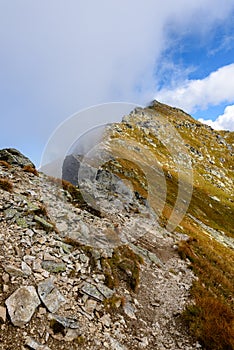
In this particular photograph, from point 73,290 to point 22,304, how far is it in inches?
86.8

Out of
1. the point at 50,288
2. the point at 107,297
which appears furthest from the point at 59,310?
the point at 107,297

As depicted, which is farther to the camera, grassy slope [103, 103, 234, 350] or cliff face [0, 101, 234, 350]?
grassy slope [103, 103, 234, 350]

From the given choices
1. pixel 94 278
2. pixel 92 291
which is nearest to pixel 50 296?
pixel 92 291

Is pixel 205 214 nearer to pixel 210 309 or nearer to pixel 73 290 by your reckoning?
pixel 210 309

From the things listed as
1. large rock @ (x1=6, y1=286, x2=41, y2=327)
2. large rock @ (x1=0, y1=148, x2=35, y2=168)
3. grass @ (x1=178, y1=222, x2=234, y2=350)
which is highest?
grass @ (x1=178, y1=222, x2=234, y2=350)

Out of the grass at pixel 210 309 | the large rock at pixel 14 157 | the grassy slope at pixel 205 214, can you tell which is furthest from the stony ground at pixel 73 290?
the large rock at pixel 14 157

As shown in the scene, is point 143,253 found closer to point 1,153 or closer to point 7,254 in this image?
point 7,254

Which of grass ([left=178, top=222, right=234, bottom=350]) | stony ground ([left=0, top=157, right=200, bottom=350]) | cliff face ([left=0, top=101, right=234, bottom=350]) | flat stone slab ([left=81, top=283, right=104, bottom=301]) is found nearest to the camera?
stony ground ([left=0, top=157, right=200, bottom=350])

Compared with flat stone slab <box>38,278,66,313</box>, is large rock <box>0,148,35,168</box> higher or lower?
higher

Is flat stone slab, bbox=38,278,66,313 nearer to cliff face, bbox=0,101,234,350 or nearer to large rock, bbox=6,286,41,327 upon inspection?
cliff face, bbox=0,101,234,350

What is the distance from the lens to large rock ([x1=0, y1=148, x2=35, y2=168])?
2233 cm

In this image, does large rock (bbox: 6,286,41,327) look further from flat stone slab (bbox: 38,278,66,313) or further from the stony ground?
flat stone slab (bbox: 38,278,66,313)

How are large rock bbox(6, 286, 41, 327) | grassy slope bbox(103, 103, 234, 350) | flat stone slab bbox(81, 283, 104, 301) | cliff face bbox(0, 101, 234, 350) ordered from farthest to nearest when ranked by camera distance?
grassy slope bbox(103, 103, 234, 350) → flat stone slab bbox(81, 283, 104, 301) → cliff face bbox(0, 101, 234, 350) → large rock bbox(6, 286, 41, 327)

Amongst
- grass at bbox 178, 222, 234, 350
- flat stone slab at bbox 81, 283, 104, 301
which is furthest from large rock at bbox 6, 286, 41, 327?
grass at bbox 178, 222, 234, 350
